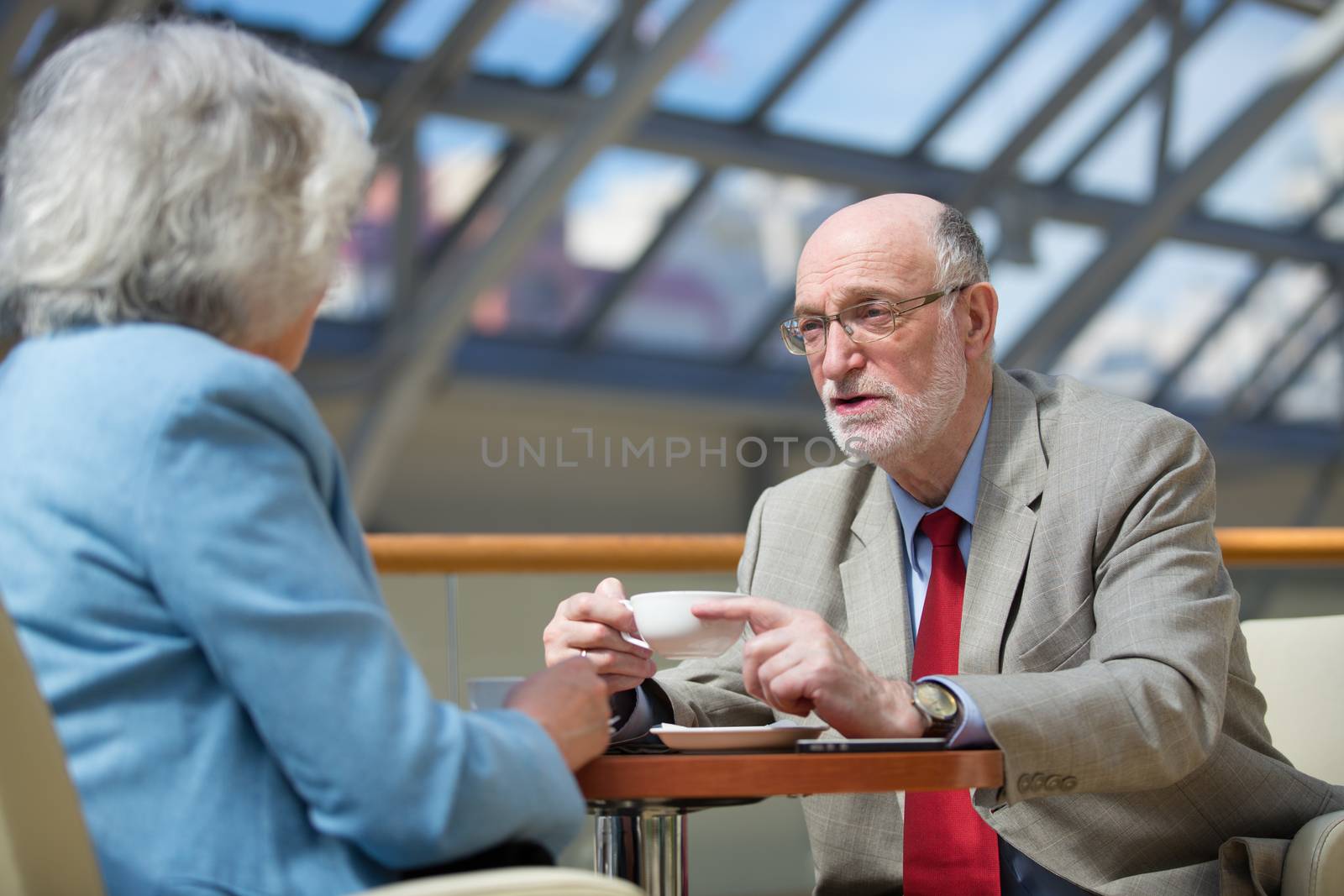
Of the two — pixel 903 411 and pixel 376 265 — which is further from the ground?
pixel 376 265

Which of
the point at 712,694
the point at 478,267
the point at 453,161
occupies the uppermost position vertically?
the point at 453,161

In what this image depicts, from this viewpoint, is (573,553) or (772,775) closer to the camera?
(772,775)

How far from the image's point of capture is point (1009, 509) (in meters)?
1.82

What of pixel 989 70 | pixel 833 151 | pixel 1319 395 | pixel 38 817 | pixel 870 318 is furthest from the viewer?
pixel 1319 395

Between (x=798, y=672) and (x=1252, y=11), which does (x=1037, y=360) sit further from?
(x=798, y=672)

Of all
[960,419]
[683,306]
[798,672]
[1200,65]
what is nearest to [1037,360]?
[1200,65]

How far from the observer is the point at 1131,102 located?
384 inches

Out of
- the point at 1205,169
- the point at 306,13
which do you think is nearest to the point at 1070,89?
the point at 1205,169

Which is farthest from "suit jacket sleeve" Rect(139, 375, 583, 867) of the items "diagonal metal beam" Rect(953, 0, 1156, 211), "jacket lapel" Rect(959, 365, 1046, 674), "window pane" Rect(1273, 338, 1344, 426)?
"window pane" Rect(1273, 338, 1344, 426)

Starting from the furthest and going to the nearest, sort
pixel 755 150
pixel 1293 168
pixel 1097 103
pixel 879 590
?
pixel 1293 168
pixel 1097 103
pixel 755 150
pixel 879 590

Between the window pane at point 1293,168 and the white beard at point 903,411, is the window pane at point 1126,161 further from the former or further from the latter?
the white beard at point 903,411

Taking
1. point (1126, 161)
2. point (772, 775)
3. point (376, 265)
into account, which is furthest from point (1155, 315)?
point (772, 775)

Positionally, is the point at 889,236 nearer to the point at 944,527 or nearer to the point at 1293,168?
the point at 944,527

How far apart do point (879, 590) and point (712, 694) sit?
0.26m
